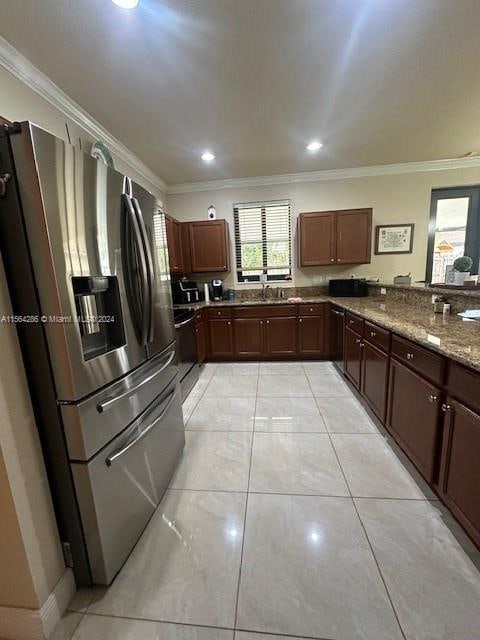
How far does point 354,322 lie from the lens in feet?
8.98

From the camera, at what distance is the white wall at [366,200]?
3.92m

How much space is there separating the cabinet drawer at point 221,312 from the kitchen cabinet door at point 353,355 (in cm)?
165

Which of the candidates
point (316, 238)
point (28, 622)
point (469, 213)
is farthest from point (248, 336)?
point (469, 213)

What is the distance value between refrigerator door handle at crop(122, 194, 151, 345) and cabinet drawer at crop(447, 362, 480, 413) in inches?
61.0

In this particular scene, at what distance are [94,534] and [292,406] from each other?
1.89 metres

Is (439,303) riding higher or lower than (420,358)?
higher

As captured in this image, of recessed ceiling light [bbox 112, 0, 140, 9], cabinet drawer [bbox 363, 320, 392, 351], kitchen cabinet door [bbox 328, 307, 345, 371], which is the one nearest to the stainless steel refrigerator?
recessed ceiling light [bbox 112, 0, 140, 9]

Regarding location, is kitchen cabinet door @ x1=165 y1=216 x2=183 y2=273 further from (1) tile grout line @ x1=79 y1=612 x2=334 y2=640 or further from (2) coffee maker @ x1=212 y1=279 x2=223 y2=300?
(1) tile grout line @ x1=79 y1=612 x2=334 y2=640

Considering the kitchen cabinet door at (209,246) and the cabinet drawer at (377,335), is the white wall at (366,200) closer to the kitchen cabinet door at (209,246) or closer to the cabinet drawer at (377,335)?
the kitchen cabinet door at (209,246)

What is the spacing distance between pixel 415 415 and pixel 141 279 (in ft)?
5.87

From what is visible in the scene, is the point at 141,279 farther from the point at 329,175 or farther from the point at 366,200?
the point at 366,200

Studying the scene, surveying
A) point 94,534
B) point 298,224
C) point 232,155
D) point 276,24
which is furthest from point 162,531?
point 298,224

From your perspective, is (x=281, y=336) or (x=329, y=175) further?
(x=329, y=175)

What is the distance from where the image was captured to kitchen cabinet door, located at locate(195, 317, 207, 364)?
3.59m
